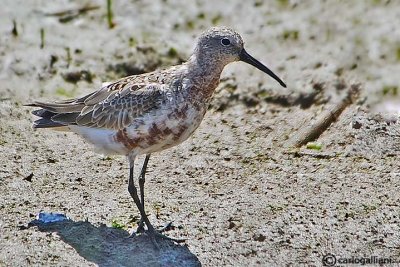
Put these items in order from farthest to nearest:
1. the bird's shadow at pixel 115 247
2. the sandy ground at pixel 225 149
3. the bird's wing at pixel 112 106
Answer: the bird's wing at pixel 112 106 → the sandy ground at pixel 225 149 → the bird's shadow at pixel 115 247

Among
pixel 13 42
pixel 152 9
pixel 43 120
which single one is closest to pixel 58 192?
pixel 43 120

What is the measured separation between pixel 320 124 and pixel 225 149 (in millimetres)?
981

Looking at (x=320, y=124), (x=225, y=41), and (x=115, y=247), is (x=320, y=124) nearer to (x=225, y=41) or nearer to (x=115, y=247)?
(x=225, y=41)

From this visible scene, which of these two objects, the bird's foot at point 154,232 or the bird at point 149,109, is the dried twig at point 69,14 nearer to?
the bird at point 149,109

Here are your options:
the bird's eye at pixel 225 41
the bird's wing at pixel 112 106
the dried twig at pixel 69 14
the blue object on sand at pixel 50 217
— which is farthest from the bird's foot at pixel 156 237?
the dried twig at pixel 69 14

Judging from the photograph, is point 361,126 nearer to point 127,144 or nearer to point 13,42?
point 127,144

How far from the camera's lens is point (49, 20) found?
1082 centimetres

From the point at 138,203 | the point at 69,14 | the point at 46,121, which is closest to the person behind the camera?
the point at 138,203

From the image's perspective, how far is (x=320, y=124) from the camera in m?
9.09

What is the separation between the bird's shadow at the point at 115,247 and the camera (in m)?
7.02

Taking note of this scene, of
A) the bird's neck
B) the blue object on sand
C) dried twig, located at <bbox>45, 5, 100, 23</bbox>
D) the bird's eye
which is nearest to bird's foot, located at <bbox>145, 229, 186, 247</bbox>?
the blue object on sand

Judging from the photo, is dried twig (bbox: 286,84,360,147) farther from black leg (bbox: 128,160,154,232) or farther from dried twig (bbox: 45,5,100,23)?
dried twig (bbox: 45,5,100,23)

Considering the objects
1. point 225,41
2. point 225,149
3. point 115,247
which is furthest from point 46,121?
point 225,149

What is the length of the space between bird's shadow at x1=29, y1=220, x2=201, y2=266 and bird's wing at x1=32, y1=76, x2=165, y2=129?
2.78 feet
